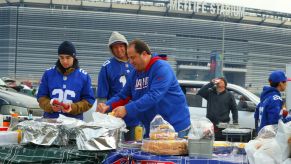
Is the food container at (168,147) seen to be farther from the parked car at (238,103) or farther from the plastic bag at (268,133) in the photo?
the parked car at (238,103)

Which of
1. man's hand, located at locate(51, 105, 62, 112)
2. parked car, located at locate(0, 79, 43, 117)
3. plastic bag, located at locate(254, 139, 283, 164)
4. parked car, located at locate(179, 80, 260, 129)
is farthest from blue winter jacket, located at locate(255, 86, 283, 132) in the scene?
parked car, located at locate(0, 79, 43, 117)

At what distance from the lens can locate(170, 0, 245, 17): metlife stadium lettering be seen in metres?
82.6

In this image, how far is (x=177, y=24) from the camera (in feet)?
259

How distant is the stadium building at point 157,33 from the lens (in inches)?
2854

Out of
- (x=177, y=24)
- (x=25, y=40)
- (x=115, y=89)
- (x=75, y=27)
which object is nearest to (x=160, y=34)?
(x=177, y=24)

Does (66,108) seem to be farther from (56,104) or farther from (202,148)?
(202,148)

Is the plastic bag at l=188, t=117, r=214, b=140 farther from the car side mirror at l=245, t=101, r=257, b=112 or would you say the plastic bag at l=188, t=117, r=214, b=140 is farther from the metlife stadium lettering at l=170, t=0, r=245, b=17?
the metlife stadium lettering at l=170, t=0, r=245, b=17

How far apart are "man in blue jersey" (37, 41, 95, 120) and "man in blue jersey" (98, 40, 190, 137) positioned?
0.31 meters

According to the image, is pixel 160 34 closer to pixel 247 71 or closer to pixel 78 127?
pixel 247 71

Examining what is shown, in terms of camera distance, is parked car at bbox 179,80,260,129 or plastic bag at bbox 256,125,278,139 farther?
parked car at bbox 179,80,260,129

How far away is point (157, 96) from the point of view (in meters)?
3.48

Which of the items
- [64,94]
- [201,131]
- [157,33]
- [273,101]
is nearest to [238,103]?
[273,101]

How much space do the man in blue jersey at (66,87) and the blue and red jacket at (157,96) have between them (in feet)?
1.03

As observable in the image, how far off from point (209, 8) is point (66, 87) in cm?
8173
